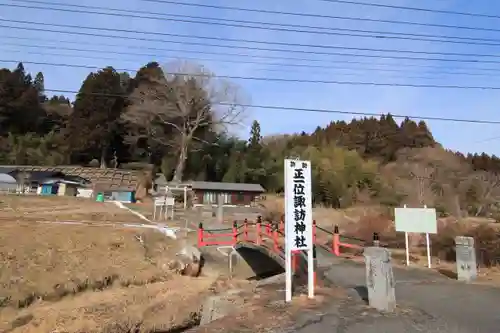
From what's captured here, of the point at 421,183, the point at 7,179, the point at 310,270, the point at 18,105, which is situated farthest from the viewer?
the point at 18,105

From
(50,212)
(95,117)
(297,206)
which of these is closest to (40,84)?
(95,117)

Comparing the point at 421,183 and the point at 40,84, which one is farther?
the point at 40,84

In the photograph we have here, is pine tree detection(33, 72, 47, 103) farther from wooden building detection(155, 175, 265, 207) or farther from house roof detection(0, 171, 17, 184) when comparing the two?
wooden building detection(155, 175, 265, 207)

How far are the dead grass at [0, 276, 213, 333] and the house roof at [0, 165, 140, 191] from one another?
83.0ft

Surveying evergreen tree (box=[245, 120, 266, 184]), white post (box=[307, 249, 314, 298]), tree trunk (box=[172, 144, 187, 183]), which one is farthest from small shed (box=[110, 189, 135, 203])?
white post (box=[307, 249, 314, 298])

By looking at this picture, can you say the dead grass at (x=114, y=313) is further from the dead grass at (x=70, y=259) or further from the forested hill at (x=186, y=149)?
the forested hill at (x=186, y=149)

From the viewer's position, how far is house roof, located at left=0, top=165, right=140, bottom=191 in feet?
119

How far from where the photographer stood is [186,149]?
1507 inches

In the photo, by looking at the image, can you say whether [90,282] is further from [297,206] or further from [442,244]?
[442,244]

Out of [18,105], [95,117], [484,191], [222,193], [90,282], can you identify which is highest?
[18,105]

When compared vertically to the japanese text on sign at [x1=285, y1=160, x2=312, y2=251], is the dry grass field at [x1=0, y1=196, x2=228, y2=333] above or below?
below

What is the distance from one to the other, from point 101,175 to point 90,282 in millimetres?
29133

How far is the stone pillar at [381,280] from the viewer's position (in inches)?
220

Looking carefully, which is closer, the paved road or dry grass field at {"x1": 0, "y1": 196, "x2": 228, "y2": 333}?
the paved road
